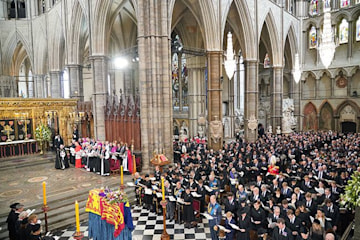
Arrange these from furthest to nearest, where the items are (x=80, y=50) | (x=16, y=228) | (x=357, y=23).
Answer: (x=357, y=23), (x=80, y=50), (x=16, y=228)

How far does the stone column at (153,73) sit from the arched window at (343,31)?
72.4 ft

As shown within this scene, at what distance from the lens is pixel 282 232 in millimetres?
5863

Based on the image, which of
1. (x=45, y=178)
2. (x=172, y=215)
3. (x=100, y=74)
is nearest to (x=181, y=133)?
(x=100, y=74)

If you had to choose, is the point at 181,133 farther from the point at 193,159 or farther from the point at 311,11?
the point at 311,11

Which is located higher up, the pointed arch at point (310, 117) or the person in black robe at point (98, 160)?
the pointed arch at point (310, 117)

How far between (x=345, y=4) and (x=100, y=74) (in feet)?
82.6

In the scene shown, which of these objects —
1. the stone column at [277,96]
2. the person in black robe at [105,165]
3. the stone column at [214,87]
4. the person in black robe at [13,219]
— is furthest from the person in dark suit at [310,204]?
the stone column at [277,96]

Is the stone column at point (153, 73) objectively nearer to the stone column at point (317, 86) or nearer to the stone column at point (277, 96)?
the stone column at point (277, 96)

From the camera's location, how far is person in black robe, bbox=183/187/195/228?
8.17 m

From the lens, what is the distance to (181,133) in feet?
87.8

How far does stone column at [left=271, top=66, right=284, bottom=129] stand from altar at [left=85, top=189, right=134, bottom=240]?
22662mm

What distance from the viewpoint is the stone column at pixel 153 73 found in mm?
12758

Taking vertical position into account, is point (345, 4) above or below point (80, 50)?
above

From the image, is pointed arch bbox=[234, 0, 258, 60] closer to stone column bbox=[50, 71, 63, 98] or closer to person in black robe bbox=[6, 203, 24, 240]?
stone column bbox=[50, 71, 63, 98]
